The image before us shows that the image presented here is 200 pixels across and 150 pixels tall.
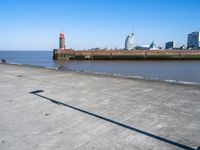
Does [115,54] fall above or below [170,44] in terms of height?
below

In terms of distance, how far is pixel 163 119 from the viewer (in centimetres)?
457

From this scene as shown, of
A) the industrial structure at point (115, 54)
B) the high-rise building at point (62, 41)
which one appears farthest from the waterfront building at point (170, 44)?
the high-rise building at point (62, 41)

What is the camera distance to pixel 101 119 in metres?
4.68

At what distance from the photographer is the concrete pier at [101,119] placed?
3566 millimetres

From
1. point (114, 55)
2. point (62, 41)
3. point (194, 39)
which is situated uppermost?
point (194, 39)

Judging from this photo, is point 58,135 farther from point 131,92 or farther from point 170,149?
point 131,92

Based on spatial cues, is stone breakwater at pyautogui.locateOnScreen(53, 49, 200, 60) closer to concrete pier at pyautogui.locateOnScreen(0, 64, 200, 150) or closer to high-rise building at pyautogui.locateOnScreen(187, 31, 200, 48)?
concrete pier at pyautogui.locateOnScreen(0, 64, 200, 150)

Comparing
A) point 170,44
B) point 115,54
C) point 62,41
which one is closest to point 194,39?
point 170,44

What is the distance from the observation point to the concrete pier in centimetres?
357

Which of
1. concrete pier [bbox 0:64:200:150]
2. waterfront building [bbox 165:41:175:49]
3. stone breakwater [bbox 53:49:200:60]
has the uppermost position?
waterfront building [bbox 165:41:175:49]

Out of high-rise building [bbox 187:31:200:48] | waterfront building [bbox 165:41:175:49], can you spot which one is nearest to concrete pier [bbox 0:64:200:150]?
high-rise building [bbox 187:31:200:48]

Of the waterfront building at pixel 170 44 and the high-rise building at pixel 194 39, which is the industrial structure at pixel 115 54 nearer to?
the high-rise building at pixel 194 39

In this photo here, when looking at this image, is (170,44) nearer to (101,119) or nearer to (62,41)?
(62,41)

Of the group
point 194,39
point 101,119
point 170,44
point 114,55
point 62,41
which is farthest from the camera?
point 170,44
